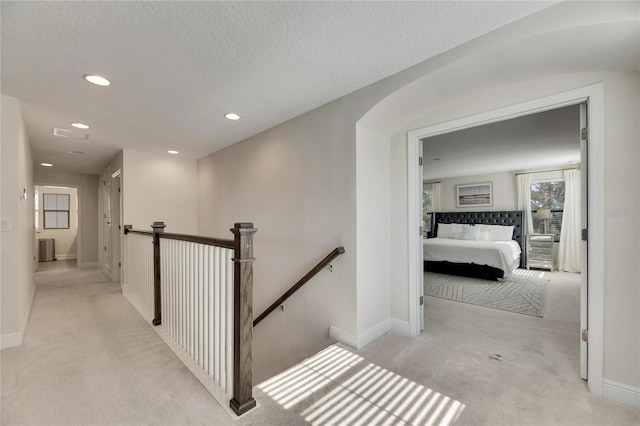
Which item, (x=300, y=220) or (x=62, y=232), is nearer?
(x=300, y=220)

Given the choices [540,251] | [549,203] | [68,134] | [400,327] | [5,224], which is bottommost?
[400,327]

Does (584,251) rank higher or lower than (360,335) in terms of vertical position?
higher

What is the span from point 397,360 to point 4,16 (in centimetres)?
350

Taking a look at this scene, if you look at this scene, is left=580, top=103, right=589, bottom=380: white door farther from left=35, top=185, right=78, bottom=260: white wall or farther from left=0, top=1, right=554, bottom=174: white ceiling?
left=35, top=185, right=78, bottom=260: white wall

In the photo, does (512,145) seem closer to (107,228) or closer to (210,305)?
(210,305)

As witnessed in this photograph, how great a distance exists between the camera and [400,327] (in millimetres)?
2885

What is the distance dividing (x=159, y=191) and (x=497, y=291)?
600 cm

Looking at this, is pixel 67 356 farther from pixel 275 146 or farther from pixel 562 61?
pixel 562 61

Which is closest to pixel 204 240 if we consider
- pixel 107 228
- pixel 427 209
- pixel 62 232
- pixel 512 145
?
pixel 512 145

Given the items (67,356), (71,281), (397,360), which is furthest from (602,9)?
(71,281)

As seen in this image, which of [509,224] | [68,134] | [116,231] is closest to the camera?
[68,134]

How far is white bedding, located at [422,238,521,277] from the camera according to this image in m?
5.23

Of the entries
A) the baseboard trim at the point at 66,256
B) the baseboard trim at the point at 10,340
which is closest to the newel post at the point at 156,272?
the baseboard trim at the point at 10,340

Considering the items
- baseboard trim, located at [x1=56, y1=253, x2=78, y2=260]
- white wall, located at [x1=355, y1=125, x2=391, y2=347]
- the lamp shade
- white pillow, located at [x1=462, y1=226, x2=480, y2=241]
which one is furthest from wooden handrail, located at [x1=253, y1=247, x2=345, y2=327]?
baseboard trim, located at [x1=56, y1=253, x2=78, y2=260]
